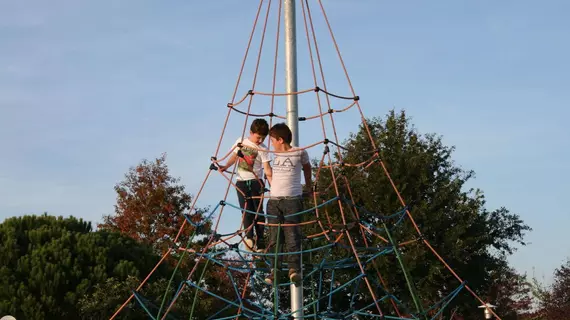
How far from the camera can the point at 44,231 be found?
17562 mm

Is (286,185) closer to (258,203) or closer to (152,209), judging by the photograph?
(258,203)

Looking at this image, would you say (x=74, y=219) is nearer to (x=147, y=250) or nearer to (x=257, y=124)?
(x=147, y=250)

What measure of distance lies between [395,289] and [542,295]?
416 cm

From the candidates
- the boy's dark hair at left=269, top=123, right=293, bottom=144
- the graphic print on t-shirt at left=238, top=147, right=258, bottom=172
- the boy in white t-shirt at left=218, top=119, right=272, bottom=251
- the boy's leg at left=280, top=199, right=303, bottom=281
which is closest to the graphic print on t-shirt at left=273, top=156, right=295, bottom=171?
the boy's dark hair at left=269, top=123, right=293, bottom=144

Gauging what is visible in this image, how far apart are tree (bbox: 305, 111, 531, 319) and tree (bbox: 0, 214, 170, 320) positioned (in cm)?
674

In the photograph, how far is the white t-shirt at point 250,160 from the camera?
24.7 ft

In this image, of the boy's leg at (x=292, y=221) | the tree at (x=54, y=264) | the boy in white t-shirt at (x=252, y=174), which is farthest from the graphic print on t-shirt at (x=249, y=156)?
the tree at (x=54, y=264)

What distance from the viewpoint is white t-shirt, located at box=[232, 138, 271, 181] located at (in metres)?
7.54

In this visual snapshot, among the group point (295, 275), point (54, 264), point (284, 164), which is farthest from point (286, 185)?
point (54, 264)

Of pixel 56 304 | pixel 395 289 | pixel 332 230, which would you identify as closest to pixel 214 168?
pixel 332 230

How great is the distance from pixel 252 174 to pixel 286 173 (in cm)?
103

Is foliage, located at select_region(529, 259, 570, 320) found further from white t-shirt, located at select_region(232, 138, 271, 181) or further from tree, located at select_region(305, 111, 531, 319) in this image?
white t-shirt, located at select_region(232, 138, 271, 181)

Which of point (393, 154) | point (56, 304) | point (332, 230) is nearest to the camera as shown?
point (332, 230)

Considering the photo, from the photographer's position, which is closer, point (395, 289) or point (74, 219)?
point (74, 219)
